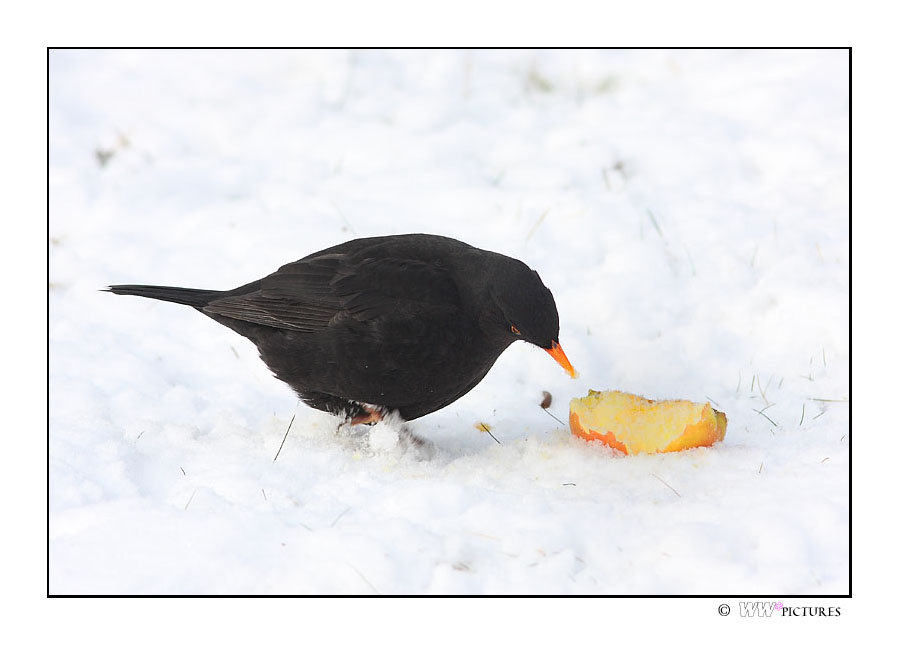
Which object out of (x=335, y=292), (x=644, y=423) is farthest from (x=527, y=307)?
(x=335, y=292)

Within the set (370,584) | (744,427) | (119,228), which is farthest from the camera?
(119,228)

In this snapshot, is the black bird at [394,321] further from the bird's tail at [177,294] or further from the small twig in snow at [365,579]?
the small twig in snow at [365,579]

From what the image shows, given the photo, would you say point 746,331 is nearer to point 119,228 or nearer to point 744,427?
point 744,427

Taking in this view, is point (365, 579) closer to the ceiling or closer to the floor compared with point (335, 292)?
closer to the floor

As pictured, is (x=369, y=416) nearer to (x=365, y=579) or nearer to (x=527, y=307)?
(x=527, y=307)

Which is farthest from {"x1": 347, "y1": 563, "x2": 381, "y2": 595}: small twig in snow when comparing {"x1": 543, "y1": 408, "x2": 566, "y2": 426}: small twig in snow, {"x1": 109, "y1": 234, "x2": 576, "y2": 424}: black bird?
{"x1": 543, "y1": 408, "x2": 566, "y2": 426}: small twig in snow

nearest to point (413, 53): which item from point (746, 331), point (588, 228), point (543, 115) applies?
point (543, 115)
